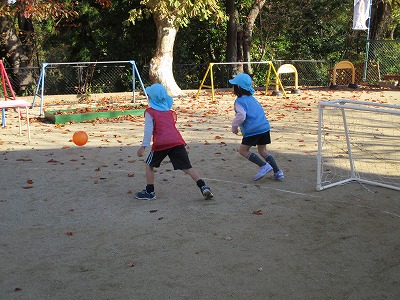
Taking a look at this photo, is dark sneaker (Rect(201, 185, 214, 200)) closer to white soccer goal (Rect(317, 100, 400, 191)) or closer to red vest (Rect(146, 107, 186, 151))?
red vest (Rect(146, 107, 186, 151))

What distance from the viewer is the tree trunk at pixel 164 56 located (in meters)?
19.7

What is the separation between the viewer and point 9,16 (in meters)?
20.0

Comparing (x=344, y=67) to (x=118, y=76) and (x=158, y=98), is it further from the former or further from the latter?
(x=158, y=98)

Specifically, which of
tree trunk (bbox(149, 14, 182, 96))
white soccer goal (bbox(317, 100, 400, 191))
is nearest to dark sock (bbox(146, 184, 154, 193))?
white soccer goal (bbox(317, 100, 400, 191))

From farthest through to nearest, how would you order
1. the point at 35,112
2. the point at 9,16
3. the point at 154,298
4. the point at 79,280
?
the point at 9,16, the point at 35,112, the point at 79,280, the point at 154,298

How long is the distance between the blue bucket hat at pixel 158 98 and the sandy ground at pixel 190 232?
1056 mm

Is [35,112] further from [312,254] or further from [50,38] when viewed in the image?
[312,254]

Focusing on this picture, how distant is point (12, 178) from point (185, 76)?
53.4 feet

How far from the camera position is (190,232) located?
548 cm

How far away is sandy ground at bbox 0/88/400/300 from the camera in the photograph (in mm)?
4297

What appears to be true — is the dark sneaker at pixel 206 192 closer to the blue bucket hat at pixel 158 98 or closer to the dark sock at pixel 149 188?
the dark sock at pixel 149 188

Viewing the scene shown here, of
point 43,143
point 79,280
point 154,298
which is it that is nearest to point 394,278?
point 154,298

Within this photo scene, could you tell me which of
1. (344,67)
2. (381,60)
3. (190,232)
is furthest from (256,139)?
(381,60)

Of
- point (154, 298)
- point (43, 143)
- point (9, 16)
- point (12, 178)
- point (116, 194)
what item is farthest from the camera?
point (9, 16)
